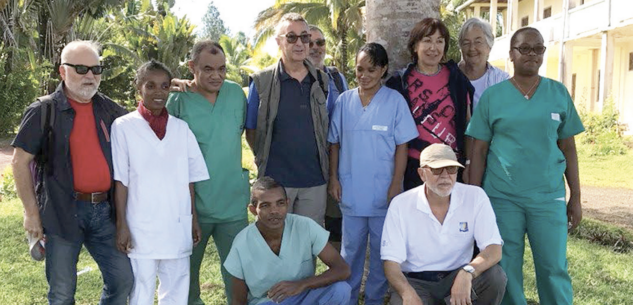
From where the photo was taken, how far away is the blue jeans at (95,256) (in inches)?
142

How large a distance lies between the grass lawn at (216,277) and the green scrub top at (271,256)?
1.49m

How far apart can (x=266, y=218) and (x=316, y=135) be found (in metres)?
0.83

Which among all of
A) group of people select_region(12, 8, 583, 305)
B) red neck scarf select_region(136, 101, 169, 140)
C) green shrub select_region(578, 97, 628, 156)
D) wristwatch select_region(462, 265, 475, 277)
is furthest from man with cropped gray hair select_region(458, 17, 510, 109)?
green shrub select_region(578, 97, 628, 156)

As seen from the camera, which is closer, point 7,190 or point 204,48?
point 204,48

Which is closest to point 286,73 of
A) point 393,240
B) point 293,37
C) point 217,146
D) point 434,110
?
point 293,37

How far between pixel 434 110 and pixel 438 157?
575mm

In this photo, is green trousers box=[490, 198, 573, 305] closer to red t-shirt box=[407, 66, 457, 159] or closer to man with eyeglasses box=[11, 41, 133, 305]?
red t-shirt box=[407, 66, 457, 159]

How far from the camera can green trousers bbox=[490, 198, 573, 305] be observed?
3.96 meters

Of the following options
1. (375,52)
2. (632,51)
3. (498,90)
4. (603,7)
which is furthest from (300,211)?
(632,51)

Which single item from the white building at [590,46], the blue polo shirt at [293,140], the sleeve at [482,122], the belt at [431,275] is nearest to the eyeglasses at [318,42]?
the blue polo shirt at [293,140]

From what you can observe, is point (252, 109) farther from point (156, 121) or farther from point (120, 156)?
point (120, 156)

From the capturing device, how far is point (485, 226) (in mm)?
3748

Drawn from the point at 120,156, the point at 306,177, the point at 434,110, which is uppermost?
the point at 434,110

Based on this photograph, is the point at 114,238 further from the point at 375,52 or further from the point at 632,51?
the point at 632,51
